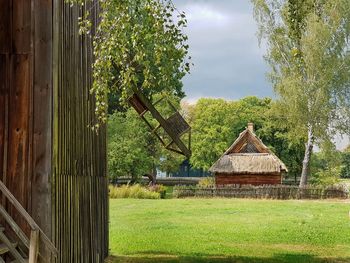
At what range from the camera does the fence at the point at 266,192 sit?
44.6m

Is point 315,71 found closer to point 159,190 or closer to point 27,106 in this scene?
point 159,190

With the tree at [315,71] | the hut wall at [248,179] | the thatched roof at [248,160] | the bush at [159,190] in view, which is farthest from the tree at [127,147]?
the tree at [315,71]

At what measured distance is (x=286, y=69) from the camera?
47.5m

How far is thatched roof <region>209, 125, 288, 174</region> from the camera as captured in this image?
50.8m

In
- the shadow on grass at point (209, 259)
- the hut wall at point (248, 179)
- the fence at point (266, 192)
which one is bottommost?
the shadow on grass at point (209, 259)

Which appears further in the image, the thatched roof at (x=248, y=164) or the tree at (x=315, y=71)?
the thatched roof at (x=248, y=164)

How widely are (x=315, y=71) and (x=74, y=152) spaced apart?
37403mm

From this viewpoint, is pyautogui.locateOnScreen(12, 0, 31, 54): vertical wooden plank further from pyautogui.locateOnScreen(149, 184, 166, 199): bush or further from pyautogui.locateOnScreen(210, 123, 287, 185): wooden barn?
pyautogui.locateOnScreen(210, 123, 287, 185): wooden barn

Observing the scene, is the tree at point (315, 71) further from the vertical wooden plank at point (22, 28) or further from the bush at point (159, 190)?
the vertical wooden plank at point (22, 28)

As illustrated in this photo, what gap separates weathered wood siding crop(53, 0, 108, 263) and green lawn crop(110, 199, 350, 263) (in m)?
2.20

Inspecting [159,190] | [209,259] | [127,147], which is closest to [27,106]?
[209,259]

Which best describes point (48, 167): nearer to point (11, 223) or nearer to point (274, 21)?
point (11, 223)

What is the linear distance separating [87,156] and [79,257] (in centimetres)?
216

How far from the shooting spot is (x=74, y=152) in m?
11.4
